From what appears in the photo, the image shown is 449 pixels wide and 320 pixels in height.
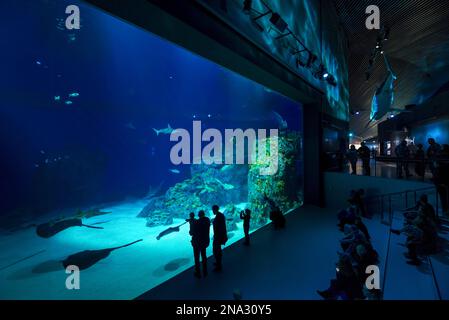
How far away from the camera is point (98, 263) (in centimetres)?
863

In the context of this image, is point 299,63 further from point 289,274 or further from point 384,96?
point 289,274

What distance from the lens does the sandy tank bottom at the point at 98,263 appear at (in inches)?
237

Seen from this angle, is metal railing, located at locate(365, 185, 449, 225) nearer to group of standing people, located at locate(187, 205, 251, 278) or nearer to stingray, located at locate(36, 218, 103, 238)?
group of standing people, located at locate(187, 205, 251, 278)

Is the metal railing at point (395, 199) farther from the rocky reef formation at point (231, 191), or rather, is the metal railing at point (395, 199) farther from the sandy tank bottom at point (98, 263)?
the rocky reef formation at point (231, 191)

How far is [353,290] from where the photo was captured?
2.60m

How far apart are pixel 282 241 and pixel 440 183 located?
462cm

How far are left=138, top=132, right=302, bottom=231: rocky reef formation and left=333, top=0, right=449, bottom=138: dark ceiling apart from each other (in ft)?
22.1

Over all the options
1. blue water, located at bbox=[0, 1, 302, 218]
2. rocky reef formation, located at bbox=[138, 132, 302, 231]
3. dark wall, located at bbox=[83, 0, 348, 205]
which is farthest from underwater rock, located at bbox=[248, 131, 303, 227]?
blue water, located at bbox=[0, 1, 302, 218]

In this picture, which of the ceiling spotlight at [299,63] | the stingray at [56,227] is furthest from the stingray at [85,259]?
the ceiling spotlight at [299,63]

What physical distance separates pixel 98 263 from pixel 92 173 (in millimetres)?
28733

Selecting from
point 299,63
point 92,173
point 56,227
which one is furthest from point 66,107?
point 299,63

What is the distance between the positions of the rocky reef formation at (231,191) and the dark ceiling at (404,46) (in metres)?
6.74
